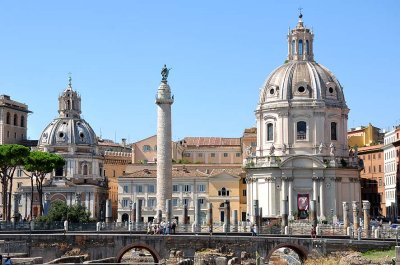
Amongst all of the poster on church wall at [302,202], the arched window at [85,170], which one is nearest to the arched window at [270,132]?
the poster on church wall at [302,202]

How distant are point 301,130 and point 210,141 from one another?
36247 mm

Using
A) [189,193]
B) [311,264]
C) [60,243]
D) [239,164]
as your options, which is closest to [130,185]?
[189,193]

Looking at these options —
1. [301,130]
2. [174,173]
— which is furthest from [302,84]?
[174,173]

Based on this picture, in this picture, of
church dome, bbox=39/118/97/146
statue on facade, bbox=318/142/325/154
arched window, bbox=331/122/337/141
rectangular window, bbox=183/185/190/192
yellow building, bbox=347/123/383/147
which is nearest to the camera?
statue on facade, bbox=318/142/325/154

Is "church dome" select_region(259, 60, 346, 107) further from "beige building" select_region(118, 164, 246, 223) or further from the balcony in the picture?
"beige building" select_region(118, 164, 246, 223)

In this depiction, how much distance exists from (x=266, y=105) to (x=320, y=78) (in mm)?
7253

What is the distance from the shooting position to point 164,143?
88562mm

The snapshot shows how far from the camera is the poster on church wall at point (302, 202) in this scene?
3750 inches

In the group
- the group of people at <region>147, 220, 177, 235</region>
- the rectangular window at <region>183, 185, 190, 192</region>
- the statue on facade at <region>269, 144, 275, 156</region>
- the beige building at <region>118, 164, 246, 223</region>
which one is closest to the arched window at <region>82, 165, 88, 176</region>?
the beige building at <region>118, 164, 246, 223</region>

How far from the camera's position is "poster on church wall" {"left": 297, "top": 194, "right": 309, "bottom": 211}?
95.2m

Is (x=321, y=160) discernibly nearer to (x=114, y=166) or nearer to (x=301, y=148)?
(x=301, y=148)

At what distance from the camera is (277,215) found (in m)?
95.0

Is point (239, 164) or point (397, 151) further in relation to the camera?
point (239, 164)

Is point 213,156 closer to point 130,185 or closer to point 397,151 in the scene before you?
point 130,185
